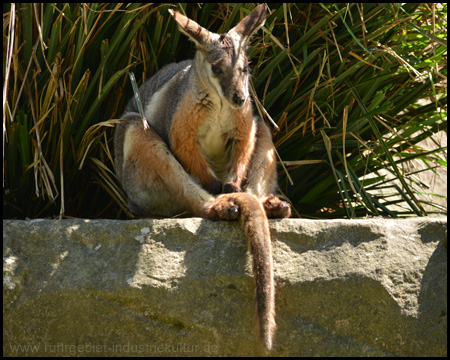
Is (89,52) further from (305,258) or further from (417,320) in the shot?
(417,320)

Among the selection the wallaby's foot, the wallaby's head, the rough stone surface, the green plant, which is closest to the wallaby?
the wallaby's head

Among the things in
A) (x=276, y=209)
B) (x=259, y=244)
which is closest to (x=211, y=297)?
(x=259, y=244)

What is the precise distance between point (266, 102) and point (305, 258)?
1.88 meters

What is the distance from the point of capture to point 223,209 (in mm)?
3801

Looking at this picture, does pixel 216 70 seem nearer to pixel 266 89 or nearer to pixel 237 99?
pixel 237 99

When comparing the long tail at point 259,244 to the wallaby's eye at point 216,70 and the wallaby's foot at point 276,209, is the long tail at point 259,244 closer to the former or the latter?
the wallaby's foot at point 276,209

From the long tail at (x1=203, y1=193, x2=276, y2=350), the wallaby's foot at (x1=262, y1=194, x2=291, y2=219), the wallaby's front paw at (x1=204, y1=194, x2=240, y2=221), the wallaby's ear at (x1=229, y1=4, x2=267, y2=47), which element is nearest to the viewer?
the long tail at (x1=203, y1=193, x2=276, y2=350)

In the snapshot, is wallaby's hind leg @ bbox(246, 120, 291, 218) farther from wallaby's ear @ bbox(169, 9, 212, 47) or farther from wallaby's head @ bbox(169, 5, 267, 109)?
wallaby's ear @ bbox(169, 9, 212, 47)

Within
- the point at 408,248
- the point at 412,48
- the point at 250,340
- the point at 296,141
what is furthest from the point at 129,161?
the point at 412,48

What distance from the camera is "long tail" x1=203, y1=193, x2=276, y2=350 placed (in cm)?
327

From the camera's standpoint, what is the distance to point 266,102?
16.8 ft

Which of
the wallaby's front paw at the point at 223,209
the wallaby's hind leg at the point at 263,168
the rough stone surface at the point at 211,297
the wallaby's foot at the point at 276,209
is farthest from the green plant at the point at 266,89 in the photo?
the rough stone surface at the point at 211,297

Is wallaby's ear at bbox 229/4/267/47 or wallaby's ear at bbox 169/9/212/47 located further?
wallaby's ear at bbox 229/4/267/47

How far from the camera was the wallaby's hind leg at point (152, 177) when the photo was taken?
4441mm
